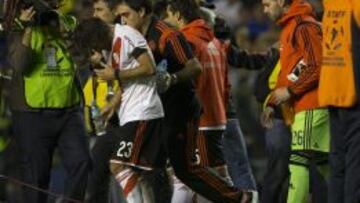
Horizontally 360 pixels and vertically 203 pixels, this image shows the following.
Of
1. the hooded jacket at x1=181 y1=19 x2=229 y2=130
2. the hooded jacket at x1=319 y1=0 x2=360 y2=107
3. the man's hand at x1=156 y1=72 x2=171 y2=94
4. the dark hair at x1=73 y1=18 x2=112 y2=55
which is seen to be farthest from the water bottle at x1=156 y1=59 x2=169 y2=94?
the hooded jacket at x1=319 y1=0 x2=360 y2=107

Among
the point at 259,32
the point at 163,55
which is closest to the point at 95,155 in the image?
the point at 163,55

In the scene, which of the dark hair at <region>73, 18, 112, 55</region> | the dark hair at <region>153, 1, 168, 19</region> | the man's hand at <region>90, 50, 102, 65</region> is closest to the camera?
the dark hair at <region>73, 18, 112, 55</region>

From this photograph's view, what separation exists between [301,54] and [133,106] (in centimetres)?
135

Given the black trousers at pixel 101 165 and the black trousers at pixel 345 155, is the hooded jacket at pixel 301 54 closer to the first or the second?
the black trousers at pixel 345 155

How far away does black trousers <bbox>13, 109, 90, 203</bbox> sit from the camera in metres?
11.7

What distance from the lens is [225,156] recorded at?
12953 mm

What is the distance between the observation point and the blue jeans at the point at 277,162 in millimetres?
11961

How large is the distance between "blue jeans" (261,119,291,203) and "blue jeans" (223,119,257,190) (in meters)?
0.81

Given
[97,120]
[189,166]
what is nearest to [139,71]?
[189,166]

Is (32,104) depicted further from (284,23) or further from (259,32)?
(259,32)

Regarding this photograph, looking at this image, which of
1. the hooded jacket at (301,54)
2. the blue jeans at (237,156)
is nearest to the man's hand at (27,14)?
the hooded jacket at (301,54)

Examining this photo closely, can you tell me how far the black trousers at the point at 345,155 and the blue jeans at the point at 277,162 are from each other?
76.3 inches

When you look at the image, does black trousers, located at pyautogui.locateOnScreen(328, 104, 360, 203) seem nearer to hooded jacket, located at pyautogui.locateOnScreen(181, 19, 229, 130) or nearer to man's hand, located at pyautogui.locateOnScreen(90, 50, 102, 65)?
man's hand, located at pyautogui.locateOnScreen(90, 50, 102, 65)

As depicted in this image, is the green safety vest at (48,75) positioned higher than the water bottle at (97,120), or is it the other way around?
the green safety vest at (48,75)
